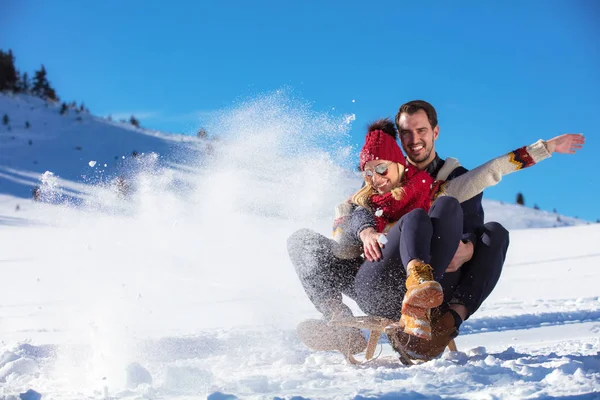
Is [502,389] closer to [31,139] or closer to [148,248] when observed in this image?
[148,248]

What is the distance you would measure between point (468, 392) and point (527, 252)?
847 centimetres

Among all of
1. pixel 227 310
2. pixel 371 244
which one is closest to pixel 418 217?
pixel 371 244

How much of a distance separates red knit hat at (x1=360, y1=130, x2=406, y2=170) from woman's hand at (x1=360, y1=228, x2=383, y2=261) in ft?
1.09

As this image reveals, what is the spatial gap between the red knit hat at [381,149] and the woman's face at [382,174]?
2 centimetres

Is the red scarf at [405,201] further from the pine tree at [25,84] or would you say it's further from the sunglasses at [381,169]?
the pine tree at [25,84]

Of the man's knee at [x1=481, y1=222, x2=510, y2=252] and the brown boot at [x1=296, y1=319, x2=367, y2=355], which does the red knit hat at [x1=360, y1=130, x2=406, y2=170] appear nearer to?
the man's knee at [x1=481, y1=222, x2=510, y2=252]

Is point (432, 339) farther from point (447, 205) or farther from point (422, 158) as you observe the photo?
point (422, 158)

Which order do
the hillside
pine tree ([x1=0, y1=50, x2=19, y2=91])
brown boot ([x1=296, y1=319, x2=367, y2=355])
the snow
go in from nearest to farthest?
the snow
brown boot ([x1=296, y1=319, x2=367, y2=355])
the hillside
pine tree ([x1=0, y1=50, x2=19, y2=91])

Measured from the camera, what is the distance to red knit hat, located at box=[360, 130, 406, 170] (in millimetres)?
2592

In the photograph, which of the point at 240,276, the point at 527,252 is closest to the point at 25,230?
the point at 240,276

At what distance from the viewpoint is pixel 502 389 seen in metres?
1.86

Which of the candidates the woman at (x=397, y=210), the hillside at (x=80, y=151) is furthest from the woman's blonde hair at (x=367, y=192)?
the hillside at (x=80, y=151)

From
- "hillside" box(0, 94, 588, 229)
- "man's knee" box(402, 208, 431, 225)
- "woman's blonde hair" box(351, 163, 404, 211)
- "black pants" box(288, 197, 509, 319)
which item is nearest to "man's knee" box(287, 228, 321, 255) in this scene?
"black pants" box(288, 197, 509, 319)

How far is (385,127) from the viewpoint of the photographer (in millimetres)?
2721
